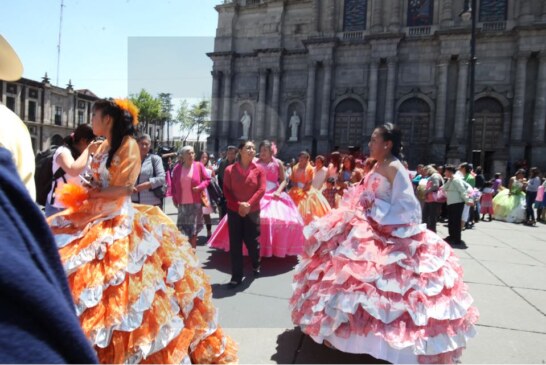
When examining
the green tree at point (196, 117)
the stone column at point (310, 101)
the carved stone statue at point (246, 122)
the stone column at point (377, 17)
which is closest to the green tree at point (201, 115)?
the green tree at point (196, 117)

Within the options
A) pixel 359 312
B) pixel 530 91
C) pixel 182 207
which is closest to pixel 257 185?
pixel 182 207

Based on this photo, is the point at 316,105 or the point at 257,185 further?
the point at 316,105

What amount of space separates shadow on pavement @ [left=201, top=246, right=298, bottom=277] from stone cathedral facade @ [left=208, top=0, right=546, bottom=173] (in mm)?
17734

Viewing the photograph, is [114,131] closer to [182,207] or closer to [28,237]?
[28,237]

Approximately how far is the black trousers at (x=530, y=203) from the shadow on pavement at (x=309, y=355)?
1311 cm

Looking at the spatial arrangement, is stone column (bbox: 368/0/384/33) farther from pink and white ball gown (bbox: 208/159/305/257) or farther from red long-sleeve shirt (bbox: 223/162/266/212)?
red long-sleeve shirt (bbox: 223/162/266/212)

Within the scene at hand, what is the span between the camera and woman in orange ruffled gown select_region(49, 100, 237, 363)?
96.2 inches

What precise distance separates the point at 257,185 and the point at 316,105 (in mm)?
24988

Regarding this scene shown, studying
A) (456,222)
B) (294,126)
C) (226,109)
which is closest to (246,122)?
(226,109)

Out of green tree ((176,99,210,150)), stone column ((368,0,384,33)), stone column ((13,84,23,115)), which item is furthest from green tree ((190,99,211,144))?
stone column ((368,0,384,33))

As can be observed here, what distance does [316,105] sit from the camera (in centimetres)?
2933

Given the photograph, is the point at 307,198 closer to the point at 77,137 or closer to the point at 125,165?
the point at 77,137

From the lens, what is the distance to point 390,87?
26891 millimetres

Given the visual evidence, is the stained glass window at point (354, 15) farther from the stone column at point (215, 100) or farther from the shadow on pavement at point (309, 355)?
the shadow on pavement at point (309, 355)
